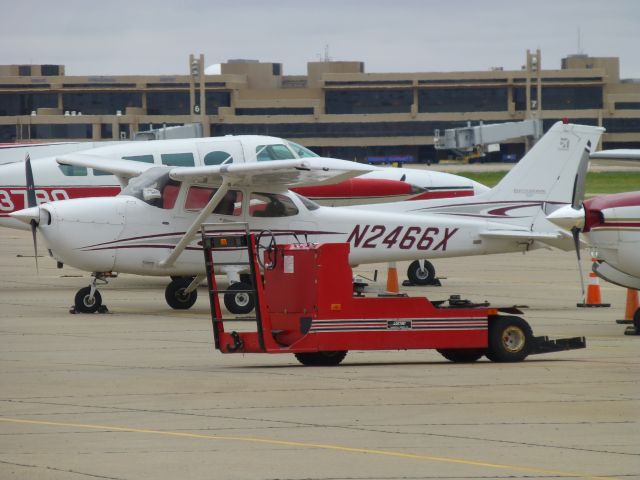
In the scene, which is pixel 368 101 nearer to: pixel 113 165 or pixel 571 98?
pixel 571 98

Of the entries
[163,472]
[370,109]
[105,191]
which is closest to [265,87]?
[370,109]

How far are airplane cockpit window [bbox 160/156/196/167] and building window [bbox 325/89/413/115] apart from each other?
3645 inches

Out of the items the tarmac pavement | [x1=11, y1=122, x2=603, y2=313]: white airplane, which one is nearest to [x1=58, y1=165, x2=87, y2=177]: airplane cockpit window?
[x1=11, y1=122, x2=603, y2=313]: white airplane

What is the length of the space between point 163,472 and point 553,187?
44.9ft

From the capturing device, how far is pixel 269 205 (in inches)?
692

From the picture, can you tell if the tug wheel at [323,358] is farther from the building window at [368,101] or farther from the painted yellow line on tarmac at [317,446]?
the building window at [368,101]

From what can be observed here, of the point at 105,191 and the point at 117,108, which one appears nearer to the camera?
the point at 105,191

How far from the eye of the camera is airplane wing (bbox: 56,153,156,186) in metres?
22.0

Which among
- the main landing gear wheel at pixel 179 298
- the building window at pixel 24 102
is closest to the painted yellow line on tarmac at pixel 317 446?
the main landing gear wheel at pixel 179 298

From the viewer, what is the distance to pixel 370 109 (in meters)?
116

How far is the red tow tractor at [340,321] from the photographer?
11.9 metres

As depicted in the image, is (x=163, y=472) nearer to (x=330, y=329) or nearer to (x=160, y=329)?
(x=330, y=329)

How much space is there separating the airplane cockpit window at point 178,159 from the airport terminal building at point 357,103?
8439 centimetres

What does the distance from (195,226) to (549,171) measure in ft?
20.4
